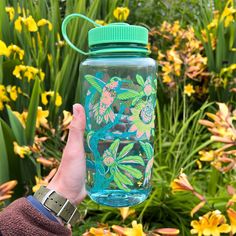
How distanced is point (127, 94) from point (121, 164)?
6.8 inches

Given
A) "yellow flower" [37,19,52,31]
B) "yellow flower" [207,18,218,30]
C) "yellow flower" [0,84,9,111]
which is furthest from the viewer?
"yellow flower" [207,18,218,30]

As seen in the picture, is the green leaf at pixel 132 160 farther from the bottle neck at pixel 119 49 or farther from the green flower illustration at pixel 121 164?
the bottle neck at pixel 119 49

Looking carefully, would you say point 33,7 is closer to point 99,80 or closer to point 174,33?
point 174,33

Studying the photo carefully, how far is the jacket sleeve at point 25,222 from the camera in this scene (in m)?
1.19

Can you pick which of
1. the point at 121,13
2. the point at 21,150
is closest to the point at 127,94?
the point at 21,150

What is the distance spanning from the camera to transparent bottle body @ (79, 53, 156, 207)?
1.18 metres

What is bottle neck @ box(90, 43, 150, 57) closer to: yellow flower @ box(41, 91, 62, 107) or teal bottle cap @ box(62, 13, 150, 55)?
teal bottle cap @ box(62, 13, 150, 55)

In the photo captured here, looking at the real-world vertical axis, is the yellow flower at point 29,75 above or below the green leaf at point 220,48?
above

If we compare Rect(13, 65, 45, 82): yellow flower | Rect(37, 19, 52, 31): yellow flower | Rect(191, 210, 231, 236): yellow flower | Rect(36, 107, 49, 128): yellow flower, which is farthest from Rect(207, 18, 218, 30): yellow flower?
Rect(191, 210, 231, 236): yellow flower

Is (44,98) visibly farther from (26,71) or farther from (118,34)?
(118,34)

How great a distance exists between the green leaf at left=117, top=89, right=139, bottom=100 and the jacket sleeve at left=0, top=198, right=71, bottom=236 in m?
0.36

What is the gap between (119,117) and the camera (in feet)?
3.91

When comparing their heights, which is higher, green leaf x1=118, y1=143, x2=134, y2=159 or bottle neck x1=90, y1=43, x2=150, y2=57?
bottle neck x1=90, y1=43, x2=150, y2=57

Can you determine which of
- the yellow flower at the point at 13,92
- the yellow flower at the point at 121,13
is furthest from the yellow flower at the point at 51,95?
the yellow flower at the point at 121,13
